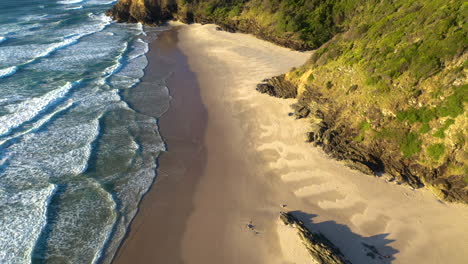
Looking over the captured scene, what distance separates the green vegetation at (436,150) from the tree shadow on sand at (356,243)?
4896mm

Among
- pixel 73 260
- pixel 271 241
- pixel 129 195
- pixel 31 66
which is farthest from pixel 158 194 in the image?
pixel 31 66

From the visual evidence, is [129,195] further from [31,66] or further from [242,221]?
[31,66]

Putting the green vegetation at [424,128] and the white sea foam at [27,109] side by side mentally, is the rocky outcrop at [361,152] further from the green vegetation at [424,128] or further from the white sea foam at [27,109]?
the white sea foam at [27,109]

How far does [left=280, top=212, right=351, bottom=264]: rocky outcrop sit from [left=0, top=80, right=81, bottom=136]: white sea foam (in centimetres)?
1936

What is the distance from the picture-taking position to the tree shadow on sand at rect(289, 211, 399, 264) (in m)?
11.9

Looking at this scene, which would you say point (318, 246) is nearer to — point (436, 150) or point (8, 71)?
point (436, 150)

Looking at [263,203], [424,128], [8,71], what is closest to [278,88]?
[424,128]

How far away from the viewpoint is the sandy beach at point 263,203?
1248cm

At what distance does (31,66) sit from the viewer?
99.2ft

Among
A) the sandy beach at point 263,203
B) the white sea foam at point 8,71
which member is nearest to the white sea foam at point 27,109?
the white sea foam at point 8,71

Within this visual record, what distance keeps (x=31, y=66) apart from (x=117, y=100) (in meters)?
13.0

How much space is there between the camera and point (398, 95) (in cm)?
1659

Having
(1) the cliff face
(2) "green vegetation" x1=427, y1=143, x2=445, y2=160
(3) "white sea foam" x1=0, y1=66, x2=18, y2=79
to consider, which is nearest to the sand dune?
(1) the cliff face

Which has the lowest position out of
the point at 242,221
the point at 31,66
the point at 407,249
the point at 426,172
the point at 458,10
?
the point at 31,66
